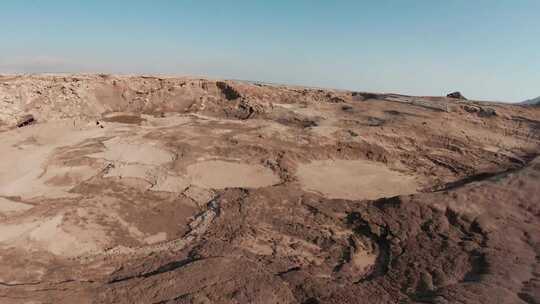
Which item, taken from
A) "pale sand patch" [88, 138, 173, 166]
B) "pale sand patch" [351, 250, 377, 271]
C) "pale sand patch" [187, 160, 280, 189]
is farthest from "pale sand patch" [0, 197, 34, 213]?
"pale sand patch" [351, 250, 377, 271]

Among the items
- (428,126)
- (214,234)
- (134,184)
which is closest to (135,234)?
(214,234)

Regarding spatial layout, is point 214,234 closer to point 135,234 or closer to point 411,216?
point 135,234

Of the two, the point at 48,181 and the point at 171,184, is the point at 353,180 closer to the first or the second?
the point at 171,184

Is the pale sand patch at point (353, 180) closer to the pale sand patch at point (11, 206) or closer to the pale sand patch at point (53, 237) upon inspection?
the pale sand patch at point (53, 237)

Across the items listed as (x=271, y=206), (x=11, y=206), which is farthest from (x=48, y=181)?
(x=271, y=206)

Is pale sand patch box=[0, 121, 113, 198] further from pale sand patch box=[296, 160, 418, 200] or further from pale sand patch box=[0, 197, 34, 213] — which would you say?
pale sand patch box=[296, 160, 418, 200]

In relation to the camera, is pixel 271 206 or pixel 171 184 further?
pixel 171 184
